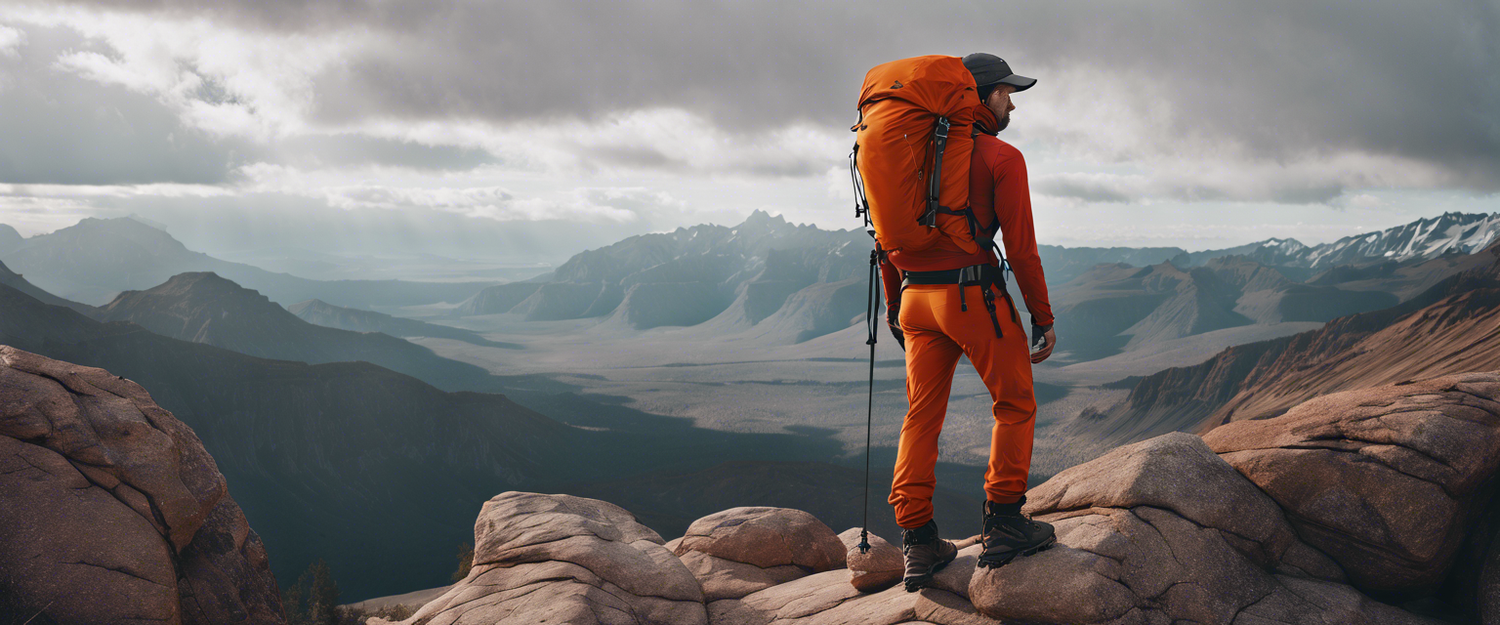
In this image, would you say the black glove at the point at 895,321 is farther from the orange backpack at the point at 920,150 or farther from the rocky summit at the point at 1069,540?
the rocky summit at the point at 1069,540

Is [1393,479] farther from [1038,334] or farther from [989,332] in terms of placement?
[989,332]

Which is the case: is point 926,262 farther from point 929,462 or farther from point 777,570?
point 777,570

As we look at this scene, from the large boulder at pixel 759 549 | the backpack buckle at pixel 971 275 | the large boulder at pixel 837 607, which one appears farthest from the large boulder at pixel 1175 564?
the large boulder at pixel 759 549

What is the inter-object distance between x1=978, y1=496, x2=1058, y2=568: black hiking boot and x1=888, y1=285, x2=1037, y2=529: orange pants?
163 mm

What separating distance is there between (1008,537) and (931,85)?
157 inches

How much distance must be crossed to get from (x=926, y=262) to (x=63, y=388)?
9753 millimetres

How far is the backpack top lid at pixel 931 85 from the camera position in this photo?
539 centimetres

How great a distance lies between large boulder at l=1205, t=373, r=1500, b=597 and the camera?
6.30m

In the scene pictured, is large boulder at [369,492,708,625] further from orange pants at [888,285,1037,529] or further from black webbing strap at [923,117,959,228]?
black webbing strap at [923,117,959,228]

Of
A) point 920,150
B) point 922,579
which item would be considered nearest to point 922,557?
point 922,579

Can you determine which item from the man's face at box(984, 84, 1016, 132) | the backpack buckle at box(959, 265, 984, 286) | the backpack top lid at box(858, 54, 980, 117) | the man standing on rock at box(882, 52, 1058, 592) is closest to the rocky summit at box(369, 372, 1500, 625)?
the man standing on rock at box(882, 52, 1058, 592)

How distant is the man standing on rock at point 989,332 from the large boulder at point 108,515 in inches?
296

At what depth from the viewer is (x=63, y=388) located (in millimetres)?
7898

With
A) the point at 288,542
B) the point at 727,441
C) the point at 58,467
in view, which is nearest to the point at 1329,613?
the point at 58,467
